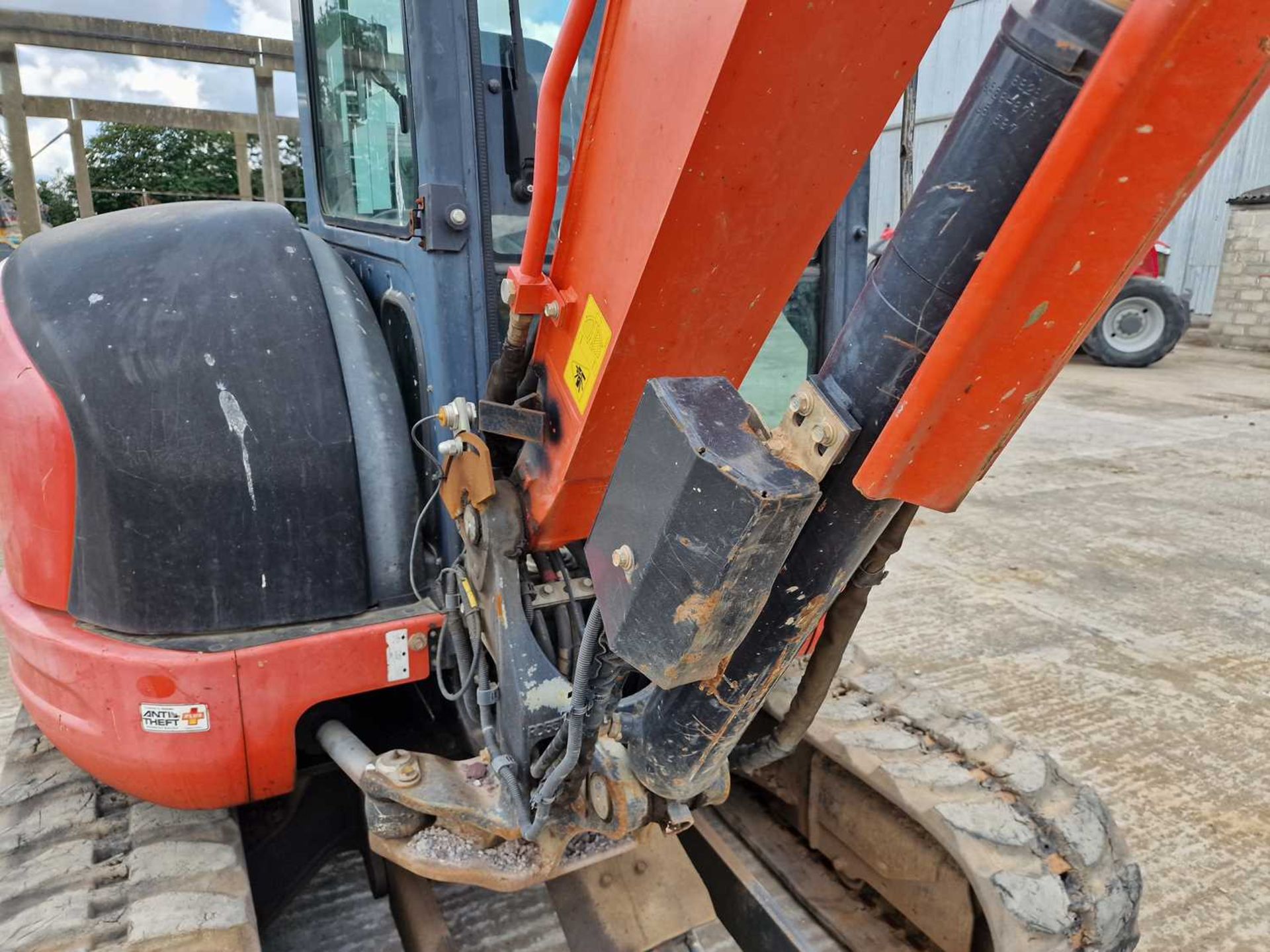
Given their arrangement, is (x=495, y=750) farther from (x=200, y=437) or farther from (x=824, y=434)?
(x=824, y=434)

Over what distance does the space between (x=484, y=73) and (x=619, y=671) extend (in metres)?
1.06

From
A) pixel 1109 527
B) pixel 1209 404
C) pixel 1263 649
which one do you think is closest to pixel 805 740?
pixel 1263 649

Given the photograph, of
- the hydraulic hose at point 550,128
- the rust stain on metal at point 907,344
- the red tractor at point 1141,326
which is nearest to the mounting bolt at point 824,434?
the rust stain on metal at point 907,344

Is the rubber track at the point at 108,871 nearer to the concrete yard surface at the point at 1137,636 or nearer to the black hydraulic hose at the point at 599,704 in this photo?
the black hydraulic hose at the point at 599,704

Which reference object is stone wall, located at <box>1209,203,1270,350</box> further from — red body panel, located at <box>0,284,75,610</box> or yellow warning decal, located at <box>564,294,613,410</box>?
red body panel, located at <box>0,284,75,610</box>

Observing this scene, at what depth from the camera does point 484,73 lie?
63.7 inches

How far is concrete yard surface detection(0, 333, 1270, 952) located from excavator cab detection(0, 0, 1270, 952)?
1116 mm

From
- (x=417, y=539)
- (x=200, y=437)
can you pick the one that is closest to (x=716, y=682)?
(x=417, y=539)

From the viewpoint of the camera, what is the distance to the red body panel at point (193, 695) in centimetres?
154

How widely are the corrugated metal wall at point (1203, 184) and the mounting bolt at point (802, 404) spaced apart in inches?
433

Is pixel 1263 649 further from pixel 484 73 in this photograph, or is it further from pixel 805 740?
pixel 484 73

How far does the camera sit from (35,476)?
1.57m

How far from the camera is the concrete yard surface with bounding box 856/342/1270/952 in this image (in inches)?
101

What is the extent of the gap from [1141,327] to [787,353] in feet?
33.0
